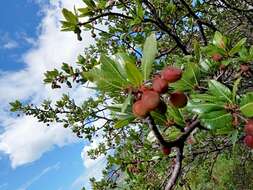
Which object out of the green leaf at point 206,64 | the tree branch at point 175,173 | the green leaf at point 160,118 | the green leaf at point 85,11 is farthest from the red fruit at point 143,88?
the green leaf at point 85,11

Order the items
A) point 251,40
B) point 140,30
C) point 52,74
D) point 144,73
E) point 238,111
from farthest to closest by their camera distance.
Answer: point 251,40
point 140,30
point 52,74
point 238,111
point 144,73

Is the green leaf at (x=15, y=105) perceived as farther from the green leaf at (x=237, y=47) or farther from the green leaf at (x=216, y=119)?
the green leaf at (x=216, y=119)

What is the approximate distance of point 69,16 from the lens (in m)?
3.69

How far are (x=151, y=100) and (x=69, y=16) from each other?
237 centimetres

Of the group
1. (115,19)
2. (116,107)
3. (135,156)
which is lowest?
(135,156)

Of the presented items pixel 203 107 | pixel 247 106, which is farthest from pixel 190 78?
pixel 247 106

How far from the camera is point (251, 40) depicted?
7066mm

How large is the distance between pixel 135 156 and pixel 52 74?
1.62 meters

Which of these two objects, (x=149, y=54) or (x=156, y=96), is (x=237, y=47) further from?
(x=156, y=96)

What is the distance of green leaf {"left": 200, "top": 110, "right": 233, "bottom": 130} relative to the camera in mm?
1878

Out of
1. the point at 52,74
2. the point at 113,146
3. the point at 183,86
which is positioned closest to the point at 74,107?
the point at 113,146

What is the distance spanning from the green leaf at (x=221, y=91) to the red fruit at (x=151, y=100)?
1.74ft

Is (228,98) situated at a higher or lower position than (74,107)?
lower

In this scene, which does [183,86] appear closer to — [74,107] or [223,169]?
[74,107]
